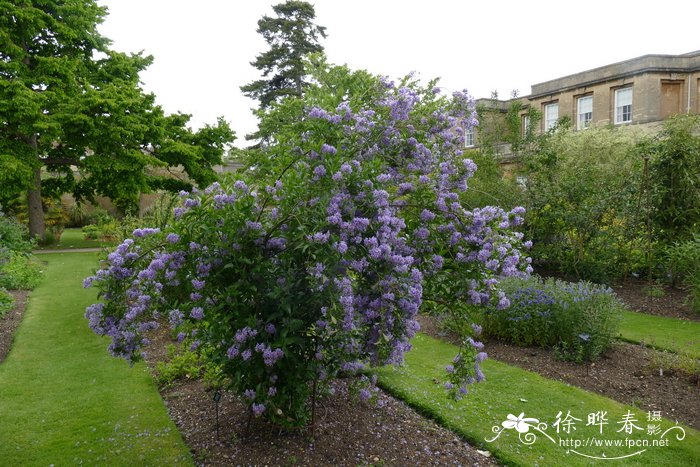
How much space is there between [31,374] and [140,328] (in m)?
3.43

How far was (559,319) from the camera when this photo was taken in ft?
21.0

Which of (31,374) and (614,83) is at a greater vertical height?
(614,83)

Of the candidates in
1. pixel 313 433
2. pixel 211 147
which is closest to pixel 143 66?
pixel 211 147

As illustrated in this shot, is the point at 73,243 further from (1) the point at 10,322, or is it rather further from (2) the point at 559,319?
(2) the point at 559,319

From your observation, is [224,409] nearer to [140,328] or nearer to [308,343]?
[140,328]

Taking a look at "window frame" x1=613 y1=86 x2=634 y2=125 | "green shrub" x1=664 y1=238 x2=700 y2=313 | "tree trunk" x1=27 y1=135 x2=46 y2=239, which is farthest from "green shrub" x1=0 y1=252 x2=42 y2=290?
"window frame" x1=613 y1=86 x2=634 y2=125

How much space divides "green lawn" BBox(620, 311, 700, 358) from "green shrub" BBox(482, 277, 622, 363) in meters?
0.72

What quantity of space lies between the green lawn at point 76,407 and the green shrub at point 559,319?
405 cm

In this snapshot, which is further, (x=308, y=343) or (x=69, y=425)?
(x=69, y=425)

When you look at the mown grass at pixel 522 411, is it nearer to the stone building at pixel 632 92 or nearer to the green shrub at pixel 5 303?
the green shrub at pixel 5 303

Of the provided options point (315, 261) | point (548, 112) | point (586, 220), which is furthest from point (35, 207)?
point (548, 112)

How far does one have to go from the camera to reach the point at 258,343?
3090mm

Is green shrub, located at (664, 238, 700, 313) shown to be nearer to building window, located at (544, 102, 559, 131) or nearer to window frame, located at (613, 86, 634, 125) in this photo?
window frame, located at (613, 86, 634, 125)

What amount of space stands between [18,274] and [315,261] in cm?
1048
